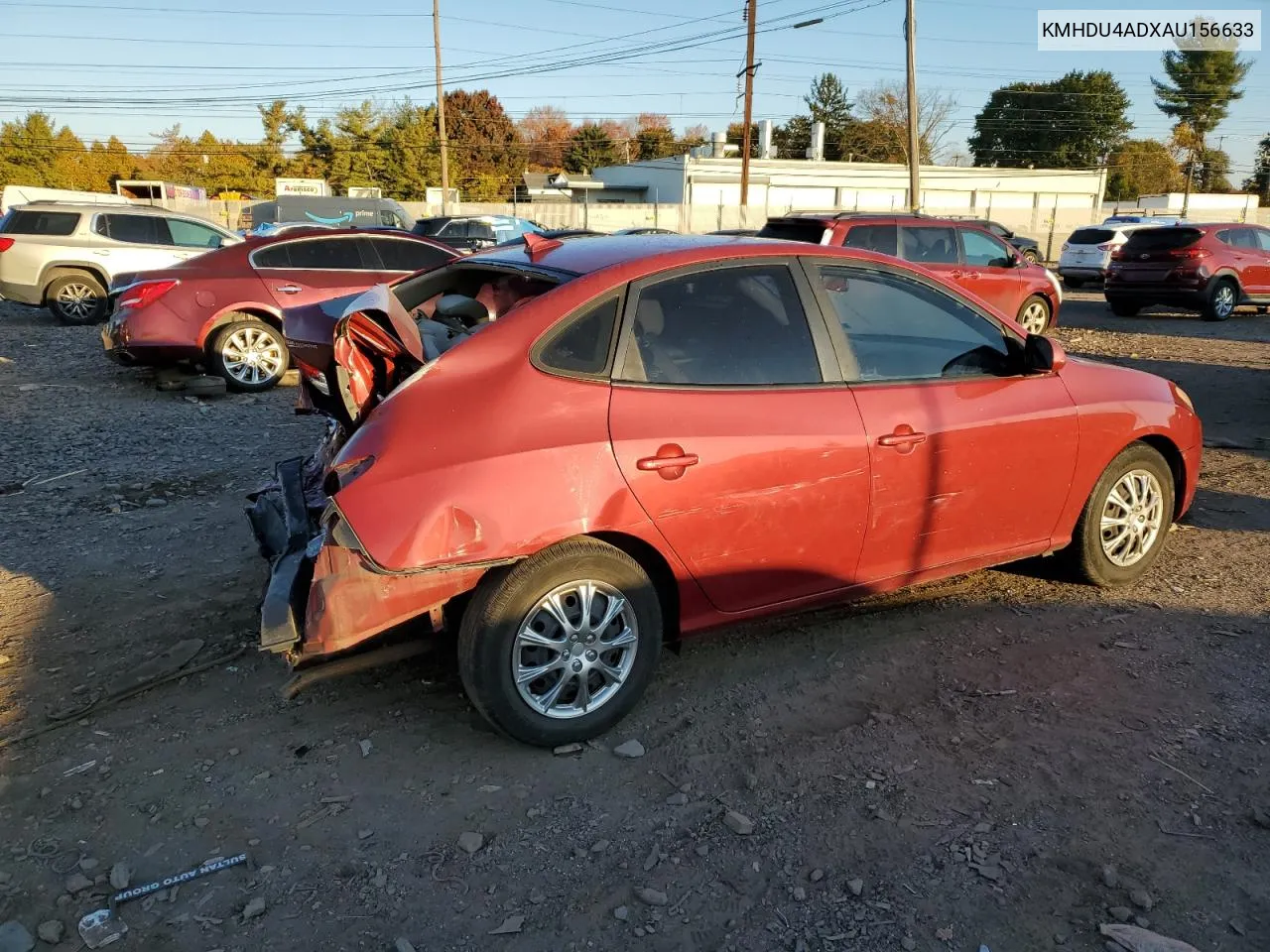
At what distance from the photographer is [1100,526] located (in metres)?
4.48

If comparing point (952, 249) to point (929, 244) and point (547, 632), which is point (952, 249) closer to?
point (929, 244)

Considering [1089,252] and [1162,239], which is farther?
[1089,252]

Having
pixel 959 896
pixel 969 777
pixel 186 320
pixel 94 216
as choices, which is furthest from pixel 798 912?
pixel 94 216

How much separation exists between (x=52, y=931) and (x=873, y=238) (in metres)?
10.4

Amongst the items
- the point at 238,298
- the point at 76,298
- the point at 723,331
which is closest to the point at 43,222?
the point at 76,298

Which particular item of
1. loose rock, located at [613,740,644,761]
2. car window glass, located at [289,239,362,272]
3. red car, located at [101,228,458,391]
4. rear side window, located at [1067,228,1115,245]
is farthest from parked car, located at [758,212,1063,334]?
rear side window, located at [1067,228,1115,245]

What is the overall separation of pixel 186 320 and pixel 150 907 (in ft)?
24.3

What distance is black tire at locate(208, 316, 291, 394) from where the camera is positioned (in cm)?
902

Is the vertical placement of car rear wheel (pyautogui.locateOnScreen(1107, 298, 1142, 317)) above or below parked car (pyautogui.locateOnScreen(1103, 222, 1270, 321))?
below

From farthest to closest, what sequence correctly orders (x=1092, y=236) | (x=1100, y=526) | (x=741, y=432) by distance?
(x=1092, y=236)
(x=1100, y=526)
(x=741, y=432)

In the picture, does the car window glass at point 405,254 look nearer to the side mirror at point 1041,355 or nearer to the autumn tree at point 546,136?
the side mirror at point 1041,355

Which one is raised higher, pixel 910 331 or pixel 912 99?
pixel 912 99

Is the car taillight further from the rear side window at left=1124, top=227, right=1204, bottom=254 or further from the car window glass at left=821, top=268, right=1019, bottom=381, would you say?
the rear side window at left=1124, top=227, right=1204, bottom=254

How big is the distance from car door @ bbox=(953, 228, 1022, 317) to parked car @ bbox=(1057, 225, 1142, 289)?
11.9 meters
